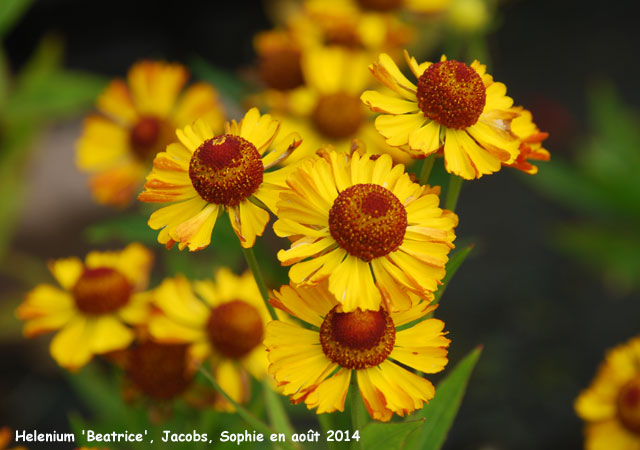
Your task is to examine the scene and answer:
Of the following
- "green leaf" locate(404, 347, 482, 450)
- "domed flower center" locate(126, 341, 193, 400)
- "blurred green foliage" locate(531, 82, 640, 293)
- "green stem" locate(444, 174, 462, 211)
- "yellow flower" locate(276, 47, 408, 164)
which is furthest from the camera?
"blurred green foliage" locate(531, 82, 640, 293)

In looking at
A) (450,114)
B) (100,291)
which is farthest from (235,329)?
(450,114)

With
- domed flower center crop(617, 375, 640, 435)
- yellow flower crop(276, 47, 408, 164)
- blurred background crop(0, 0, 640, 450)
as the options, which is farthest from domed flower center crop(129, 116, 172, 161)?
domed flower center crop(617, 375, 640, 435)

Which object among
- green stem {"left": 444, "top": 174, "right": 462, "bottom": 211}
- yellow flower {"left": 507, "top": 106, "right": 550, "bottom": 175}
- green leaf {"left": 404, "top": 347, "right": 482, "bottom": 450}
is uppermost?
yellow flower {"left": 507, "top": 106, "right": 550, "bottom": 175}

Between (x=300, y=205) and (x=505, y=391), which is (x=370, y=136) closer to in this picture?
(x=300, y=205)

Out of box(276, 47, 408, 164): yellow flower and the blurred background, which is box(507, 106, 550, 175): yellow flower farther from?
the blurred background

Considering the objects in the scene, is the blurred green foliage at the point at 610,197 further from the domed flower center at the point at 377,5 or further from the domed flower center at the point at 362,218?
the domed flower center at the point at 362,218

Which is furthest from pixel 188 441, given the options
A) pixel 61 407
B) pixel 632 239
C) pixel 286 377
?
pixel 632 239

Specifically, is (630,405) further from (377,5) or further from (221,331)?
(377,5)

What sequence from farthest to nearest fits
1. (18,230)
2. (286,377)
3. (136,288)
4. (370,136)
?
(18,230), (370,136), (136,288), (286,377)
